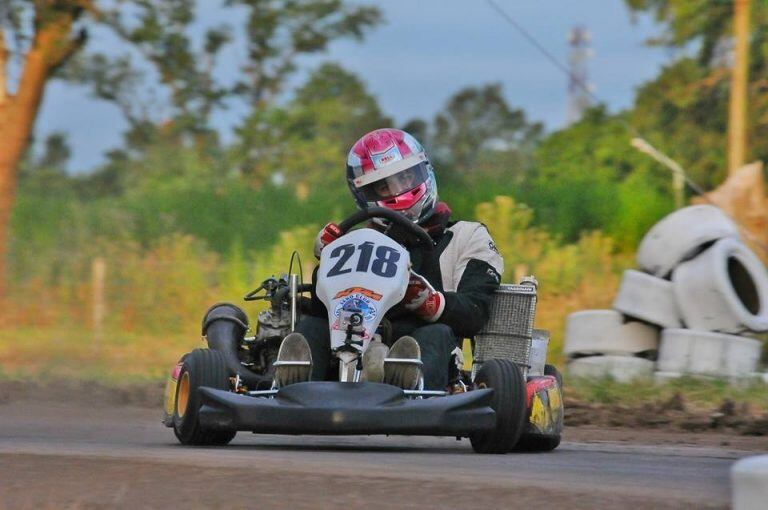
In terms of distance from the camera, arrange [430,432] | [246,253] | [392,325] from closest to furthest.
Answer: [430,432]
[392,325]
[246,253]

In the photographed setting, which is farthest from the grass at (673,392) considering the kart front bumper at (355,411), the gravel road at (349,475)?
the kart front bumper at (355,411)

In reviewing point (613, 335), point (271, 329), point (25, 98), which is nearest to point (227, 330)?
point (271, 329)

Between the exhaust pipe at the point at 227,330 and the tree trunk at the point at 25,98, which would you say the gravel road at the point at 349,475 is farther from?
the tree trunk at the point at 25,98

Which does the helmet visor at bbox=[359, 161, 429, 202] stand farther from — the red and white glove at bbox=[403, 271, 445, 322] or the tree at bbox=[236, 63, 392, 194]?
the tree at bbox=[236, 63, 392, 194]

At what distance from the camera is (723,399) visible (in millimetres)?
12422

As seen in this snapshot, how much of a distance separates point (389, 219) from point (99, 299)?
13.7 metres

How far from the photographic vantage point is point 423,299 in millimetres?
7797

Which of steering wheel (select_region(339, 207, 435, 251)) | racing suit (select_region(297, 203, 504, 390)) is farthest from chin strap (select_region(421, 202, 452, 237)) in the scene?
steering wheel (select_region(339, 207, 435, 251))

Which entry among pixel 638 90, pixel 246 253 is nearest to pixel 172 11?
pixel 246 253

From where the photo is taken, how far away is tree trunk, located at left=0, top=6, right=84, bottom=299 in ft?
71.7

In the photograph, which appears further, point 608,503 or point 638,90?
point 638,90

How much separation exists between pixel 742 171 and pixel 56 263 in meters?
9.85

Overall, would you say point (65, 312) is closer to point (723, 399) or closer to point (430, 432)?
point (723, 399)

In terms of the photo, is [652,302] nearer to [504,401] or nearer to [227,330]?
[227,330]
